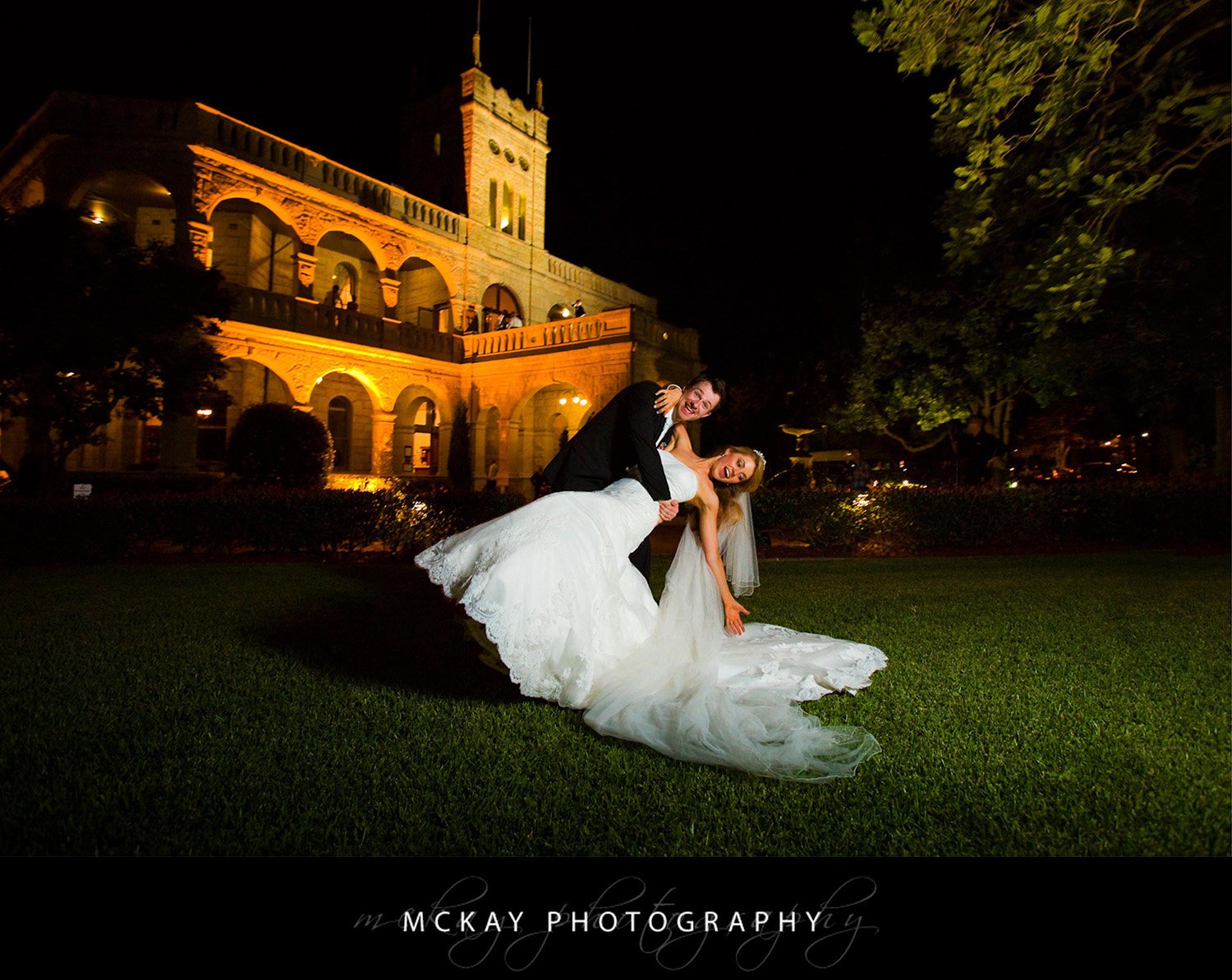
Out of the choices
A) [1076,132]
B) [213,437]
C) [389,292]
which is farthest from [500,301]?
[1076,132]

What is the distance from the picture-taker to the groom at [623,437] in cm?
386

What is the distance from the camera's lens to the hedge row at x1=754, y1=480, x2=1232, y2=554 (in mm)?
11703

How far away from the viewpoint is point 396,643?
512 cm

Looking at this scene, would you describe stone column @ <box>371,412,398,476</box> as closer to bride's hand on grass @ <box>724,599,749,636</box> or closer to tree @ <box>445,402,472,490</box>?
tree @ <box>445,402,472,490</box>

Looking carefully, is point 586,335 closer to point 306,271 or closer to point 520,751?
point 306,271

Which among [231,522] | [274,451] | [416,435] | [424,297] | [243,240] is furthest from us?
[424,297]

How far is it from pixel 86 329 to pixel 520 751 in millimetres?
10544

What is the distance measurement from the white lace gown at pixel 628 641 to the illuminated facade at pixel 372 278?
40.5 feet

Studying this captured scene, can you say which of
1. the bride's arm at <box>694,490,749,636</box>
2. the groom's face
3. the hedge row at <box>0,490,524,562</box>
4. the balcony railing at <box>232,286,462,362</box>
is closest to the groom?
the groom's face

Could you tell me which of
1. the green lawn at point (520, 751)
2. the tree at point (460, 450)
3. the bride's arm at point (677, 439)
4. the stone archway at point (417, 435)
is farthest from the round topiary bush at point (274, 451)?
the bride's arm at point (677, 439)

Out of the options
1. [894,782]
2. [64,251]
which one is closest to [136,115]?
[64,251]

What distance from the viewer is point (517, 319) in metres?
21.1

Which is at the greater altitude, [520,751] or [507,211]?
[507,211]

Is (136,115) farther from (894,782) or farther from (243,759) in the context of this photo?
(894,782)
